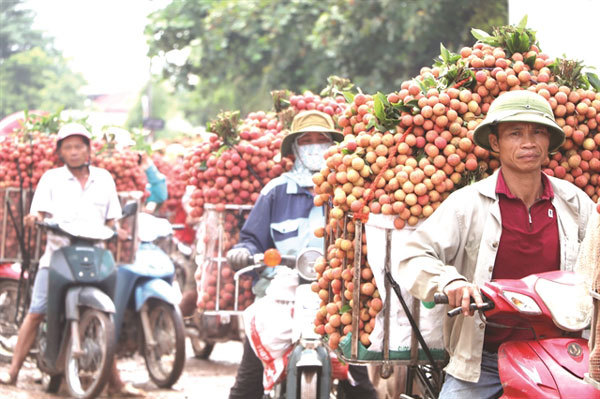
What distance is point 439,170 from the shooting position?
415 cm

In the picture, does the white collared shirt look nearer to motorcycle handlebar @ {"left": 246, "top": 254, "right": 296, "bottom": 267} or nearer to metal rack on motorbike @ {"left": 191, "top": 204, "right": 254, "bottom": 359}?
metal rack on motorbike @ {"left": 191, "top": 204, "right": 254, "bottom": 359}

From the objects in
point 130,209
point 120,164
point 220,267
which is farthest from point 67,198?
point 220,267

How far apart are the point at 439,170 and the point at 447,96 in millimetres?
367

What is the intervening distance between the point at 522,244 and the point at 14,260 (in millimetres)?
6113

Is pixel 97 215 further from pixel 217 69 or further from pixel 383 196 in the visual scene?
pixel 217 69

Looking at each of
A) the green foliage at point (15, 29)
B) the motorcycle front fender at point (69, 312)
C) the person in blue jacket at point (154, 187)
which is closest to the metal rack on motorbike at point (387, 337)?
the motorcycle front fender at point (69, 312)

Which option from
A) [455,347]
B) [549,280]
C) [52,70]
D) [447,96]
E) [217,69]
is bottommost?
[455,347]

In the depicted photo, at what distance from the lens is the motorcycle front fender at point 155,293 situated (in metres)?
8.34

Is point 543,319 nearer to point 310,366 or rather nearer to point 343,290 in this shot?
point 343,290

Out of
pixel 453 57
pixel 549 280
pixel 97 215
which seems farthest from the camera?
pixel 97 215

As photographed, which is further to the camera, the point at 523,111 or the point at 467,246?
the point at 467,246

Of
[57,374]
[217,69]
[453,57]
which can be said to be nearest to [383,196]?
[453,57]

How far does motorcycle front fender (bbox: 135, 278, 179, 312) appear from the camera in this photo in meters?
8.34

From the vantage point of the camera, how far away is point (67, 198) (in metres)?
7.70
